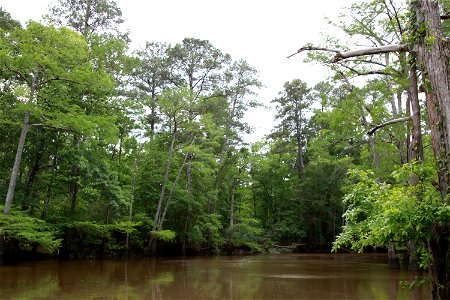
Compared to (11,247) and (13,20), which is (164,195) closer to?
(11,247)

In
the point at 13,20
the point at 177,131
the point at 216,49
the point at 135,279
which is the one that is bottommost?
the point at 135,279

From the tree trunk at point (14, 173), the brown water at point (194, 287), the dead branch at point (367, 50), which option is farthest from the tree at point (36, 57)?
the dead branch at point (367, 50)

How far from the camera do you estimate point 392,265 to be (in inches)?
656

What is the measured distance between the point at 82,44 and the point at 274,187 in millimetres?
24713

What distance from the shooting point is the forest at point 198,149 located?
536cm

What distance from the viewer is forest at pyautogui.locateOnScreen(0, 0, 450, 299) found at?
536 cm

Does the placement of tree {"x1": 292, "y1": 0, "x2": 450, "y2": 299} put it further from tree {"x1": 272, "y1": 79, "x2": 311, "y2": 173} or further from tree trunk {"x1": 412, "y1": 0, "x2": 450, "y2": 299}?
tree {"x1": 272, "y1": 79, "x2": 311, "y2": 173}

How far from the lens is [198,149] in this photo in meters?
22.5

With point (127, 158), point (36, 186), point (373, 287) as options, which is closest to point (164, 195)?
point (127, 158)

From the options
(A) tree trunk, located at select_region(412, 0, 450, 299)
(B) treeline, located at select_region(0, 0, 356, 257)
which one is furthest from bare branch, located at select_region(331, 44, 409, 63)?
(B) treeline, located at select_region(0, 0, 356, 257)

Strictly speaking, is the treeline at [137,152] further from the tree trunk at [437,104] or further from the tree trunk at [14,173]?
the tree trunk at [437,104]

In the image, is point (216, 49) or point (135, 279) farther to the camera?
point (216, 49)

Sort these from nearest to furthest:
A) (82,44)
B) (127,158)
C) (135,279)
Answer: (135,279) → (82,44) → (127,158)

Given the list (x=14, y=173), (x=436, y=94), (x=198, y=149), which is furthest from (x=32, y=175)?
(x=436, y=94)
